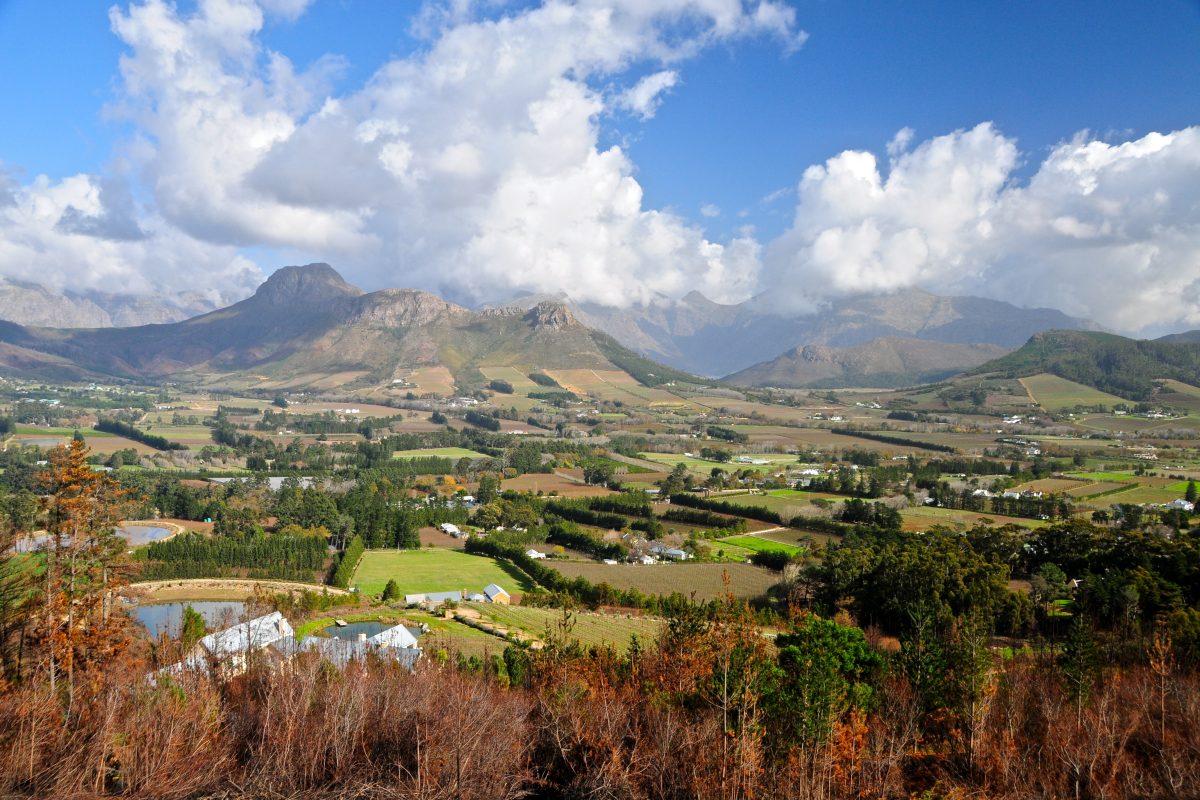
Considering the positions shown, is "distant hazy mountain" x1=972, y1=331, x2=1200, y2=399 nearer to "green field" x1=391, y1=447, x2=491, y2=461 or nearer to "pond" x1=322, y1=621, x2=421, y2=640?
"green field" x1=391, y1=447, x2=491, y2=461

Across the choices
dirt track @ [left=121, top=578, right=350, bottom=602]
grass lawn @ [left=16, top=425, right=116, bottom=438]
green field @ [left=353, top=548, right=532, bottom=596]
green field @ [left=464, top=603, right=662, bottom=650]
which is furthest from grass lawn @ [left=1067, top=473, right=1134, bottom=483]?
grass lawn @ [left=16, top=425, right=116, bottom=438]

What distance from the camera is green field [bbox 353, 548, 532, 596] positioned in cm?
4278

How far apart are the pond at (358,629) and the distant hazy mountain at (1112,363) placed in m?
135

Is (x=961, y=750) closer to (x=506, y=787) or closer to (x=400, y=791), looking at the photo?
(x=506, y=787)

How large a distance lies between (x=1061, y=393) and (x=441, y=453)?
11111 cm

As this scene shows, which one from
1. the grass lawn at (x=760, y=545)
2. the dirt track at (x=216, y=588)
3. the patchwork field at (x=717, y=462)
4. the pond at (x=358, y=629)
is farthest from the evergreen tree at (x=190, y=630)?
the patchwork field at (x=717, y=462)

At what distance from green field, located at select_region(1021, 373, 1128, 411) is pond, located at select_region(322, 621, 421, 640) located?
12092cm

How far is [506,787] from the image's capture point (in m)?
12.6

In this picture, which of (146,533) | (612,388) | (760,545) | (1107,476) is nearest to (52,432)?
(146,533)

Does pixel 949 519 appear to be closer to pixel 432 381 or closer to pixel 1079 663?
pixel 1079 663

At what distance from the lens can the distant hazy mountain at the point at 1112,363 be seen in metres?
134

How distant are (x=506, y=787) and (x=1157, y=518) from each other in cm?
4741

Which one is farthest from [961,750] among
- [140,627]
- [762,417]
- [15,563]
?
[762,417]

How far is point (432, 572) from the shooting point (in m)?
45.8
